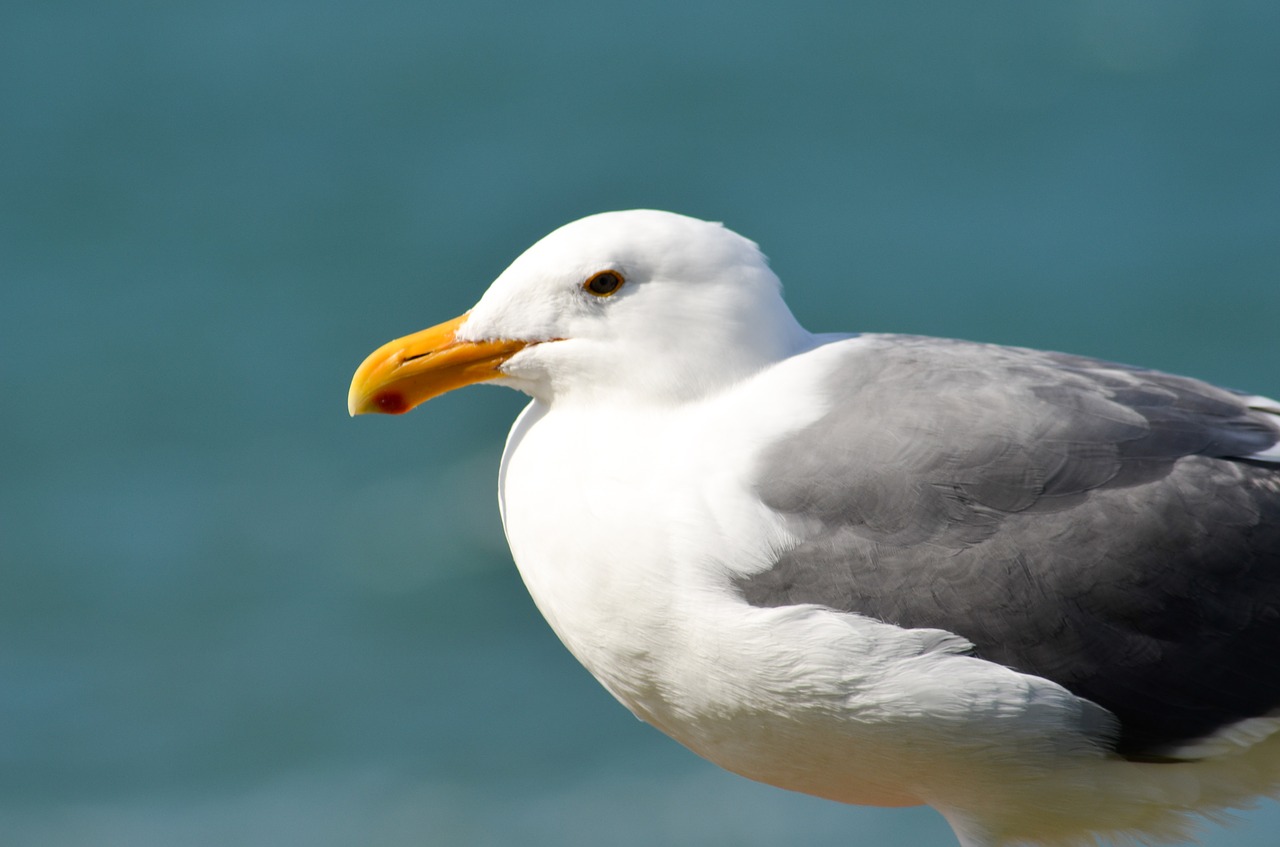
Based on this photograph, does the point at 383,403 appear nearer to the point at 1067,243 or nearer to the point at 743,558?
the point at 743,558

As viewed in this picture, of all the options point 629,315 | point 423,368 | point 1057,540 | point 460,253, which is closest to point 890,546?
point 1057,540

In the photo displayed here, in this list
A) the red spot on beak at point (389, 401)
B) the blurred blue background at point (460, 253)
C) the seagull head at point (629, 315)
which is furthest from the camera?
the blurred blue background at point (460, 253)

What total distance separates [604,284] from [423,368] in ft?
1.43

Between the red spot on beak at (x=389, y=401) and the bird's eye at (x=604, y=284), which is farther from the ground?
the bird's eye at (x=604, y=284)

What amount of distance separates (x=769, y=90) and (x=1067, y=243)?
2248 millimetres

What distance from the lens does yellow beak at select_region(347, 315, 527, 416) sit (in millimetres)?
3414

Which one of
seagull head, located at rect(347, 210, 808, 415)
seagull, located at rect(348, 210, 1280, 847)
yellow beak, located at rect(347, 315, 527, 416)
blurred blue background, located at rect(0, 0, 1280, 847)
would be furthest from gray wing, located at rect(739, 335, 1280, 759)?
blurred blue background, located at rect(0, 0, 1280, 847)

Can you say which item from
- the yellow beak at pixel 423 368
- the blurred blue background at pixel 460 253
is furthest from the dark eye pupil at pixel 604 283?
the blurred blue background at pixel 460 253

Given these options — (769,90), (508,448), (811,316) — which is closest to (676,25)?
(769,90)

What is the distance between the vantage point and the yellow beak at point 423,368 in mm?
3414

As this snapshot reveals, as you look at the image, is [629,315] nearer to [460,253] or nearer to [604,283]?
[604,283]

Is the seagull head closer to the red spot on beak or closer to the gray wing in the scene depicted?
the red spot on beak

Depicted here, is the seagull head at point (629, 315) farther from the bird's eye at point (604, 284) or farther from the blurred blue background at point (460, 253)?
the blurred blue background at point (460, 253)

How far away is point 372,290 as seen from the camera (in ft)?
33.8
